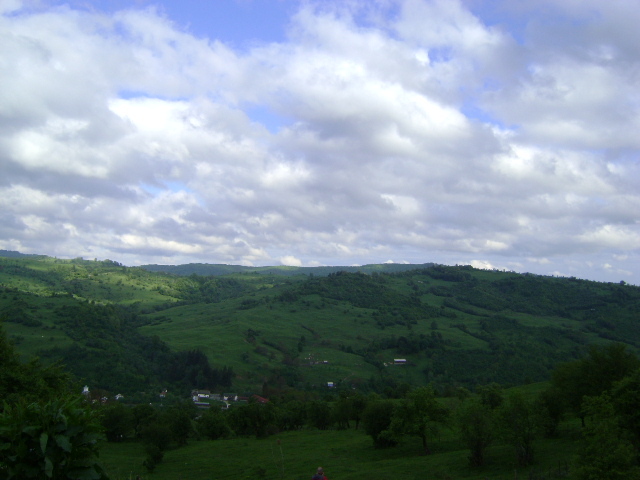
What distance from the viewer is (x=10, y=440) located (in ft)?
38.4

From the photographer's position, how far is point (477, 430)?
45.7 m

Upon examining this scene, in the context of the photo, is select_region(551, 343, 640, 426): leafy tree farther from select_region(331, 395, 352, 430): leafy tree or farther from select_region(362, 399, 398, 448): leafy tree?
select_region(331, 395, 352, 430): leafy tree

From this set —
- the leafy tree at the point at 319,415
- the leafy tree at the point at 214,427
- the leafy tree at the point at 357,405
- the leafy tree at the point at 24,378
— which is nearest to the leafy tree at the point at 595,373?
the leafy tree at the point at 357,405

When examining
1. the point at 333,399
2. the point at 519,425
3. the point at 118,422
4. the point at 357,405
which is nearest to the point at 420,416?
the point at 519,425

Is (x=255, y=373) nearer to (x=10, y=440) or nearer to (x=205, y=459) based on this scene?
(x=205, y=459)

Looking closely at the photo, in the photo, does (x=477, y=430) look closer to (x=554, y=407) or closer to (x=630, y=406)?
(x=554, y=407)

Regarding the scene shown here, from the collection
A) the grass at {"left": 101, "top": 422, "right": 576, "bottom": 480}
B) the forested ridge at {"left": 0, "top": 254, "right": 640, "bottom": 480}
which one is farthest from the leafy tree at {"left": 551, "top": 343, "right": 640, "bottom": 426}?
the grass at {"left": 101, "top": 422, "right": 576, "bottom": 480}

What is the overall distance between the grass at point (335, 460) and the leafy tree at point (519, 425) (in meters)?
1.44

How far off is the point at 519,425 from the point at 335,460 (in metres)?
23.4

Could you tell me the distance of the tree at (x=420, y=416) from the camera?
184ft

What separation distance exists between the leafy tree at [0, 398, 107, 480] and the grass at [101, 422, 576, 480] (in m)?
28.3

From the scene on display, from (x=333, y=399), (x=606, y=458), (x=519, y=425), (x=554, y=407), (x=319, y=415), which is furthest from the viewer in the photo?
(x=333, y=399)

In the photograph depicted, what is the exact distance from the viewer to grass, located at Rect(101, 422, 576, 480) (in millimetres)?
43969

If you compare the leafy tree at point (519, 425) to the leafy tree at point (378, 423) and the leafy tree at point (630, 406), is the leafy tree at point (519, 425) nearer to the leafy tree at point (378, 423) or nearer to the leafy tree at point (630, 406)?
the leafy tree at point (630, 406)
